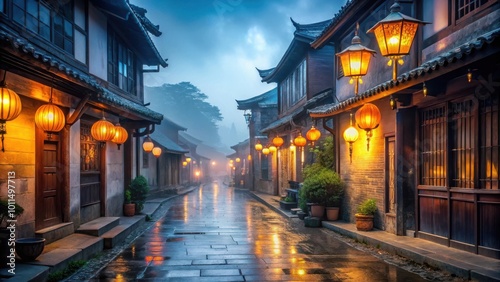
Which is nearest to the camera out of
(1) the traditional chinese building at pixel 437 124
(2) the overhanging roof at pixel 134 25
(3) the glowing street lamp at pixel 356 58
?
(1) the traditional chinese building at pixel 437 124

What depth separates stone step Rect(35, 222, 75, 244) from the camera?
392 inches

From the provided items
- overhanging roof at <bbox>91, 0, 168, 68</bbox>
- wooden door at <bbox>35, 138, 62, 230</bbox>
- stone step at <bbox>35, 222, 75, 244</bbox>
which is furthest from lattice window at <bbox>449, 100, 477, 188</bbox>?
overhanging roof at <bbox>91, 0, 168, 68</bbox>

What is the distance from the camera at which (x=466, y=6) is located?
372 inches

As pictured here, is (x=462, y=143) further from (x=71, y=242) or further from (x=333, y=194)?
(x=71, y=242)

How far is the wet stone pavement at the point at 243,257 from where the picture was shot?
836 centimetres

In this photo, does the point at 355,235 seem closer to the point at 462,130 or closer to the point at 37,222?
the point at 462,130

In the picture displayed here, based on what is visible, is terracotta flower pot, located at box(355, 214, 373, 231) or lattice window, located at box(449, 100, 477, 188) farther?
terracotta flower pot, located at box(355, 214, 373, 231)

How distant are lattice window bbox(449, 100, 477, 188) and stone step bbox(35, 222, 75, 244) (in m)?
8.93

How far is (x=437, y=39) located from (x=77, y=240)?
962cm

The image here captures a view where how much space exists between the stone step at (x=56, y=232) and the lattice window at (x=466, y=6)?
10095mm

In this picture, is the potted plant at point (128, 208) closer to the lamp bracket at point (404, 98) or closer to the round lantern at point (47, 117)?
the round lantern at point (47, 117)

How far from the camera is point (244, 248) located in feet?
37.5

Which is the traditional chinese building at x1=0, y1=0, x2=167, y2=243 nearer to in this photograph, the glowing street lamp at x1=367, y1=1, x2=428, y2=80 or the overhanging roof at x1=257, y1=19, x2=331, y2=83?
the glowing street lamp at x1=367, y1=1, x2=428, y2=80

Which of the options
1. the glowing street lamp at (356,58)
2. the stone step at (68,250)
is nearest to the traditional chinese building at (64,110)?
the stone step at (68,250)
